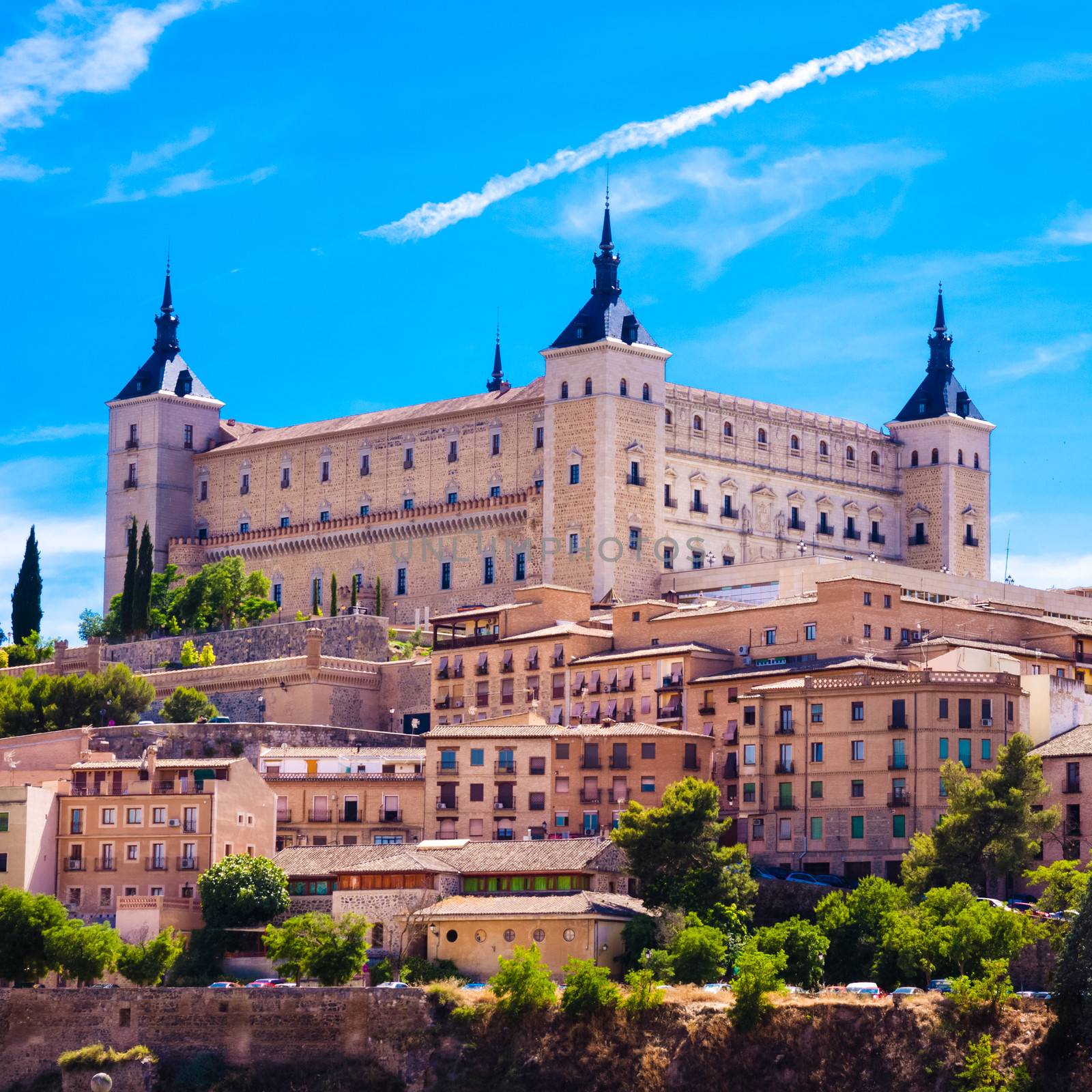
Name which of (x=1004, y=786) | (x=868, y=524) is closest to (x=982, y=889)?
(x=1004, y=786)

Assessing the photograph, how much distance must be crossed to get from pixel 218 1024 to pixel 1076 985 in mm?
19994

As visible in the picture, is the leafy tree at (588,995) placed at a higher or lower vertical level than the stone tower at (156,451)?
lower

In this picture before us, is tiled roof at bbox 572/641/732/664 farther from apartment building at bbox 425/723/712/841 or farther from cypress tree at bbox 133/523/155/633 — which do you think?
cypress tree at bbox 133/523/155/633

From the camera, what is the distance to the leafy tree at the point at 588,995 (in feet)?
222

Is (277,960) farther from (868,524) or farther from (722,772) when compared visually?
(868,524)

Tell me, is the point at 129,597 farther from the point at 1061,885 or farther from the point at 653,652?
the point at 1061,885

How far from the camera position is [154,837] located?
78750 millimetres

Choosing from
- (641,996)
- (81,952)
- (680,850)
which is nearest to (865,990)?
(641,996)

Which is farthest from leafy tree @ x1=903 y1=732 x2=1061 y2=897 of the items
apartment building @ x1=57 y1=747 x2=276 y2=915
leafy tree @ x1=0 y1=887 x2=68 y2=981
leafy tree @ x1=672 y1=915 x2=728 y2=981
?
leafy tree @ x1=0 y1=887 x2=68 y2=981

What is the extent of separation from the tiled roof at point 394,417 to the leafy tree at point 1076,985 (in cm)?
5942

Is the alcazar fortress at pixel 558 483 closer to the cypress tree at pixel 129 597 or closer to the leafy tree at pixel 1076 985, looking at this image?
the cypress tree at pixel 129 597

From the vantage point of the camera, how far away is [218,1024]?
6925cm

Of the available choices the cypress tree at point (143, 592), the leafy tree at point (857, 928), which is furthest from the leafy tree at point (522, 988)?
the cypress tree at point (143, 592)

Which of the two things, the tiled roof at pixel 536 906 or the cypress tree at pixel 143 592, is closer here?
the tiled roof at pixel 536 906
